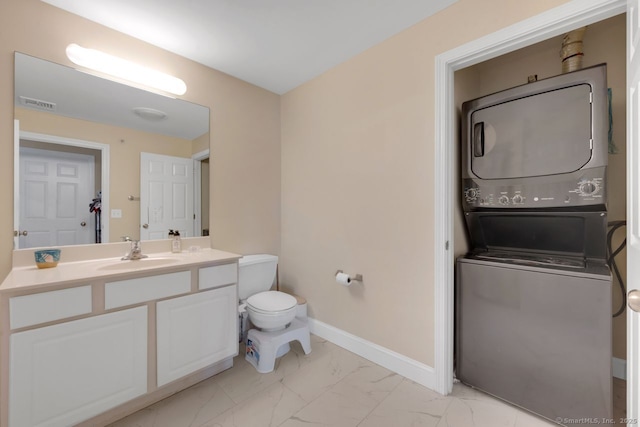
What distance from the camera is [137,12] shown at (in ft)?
5.33

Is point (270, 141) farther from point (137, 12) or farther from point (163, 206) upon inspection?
point (137, 12)

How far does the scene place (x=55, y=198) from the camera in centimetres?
162

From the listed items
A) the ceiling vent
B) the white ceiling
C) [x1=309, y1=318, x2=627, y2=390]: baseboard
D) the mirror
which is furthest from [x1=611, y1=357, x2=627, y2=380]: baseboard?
the ceiling vent

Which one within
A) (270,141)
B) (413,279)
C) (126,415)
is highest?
(270,141)

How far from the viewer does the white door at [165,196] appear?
6.49 feet

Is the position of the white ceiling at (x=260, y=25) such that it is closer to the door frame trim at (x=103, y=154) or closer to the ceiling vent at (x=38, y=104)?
the ceiling vent at (x=38, y=104)

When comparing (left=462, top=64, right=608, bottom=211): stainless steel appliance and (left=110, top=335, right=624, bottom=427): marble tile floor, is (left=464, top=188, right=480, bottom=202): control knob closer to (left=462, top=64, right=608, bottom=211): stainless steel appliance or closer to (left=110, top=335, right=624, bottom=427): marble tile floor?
(left=462, top=64, right=608, bottom=211): stainless steel appliance

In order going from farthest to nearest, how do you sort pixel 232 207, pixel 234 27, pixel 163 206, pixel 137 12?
pixel 232 207
pixel 163 206
pixel 234 27
pixel 137 12

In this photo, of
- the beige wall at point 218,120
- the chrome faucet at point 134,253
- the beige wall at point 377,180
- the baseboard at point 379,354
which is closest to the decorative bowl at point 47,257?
the beige wall at point 218,120

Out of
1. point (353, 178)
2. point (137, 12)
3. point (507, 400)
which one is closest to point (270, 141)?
point (353, 178)

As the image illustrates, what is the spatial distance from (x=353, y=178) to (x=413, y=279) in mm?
889

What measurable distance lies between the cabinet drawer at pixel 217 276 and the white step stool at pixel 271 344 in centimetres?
49

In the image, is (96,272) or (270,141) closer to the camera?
(96,272)

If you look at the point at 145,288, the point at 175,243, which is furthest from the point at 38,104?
the point at 145,288
